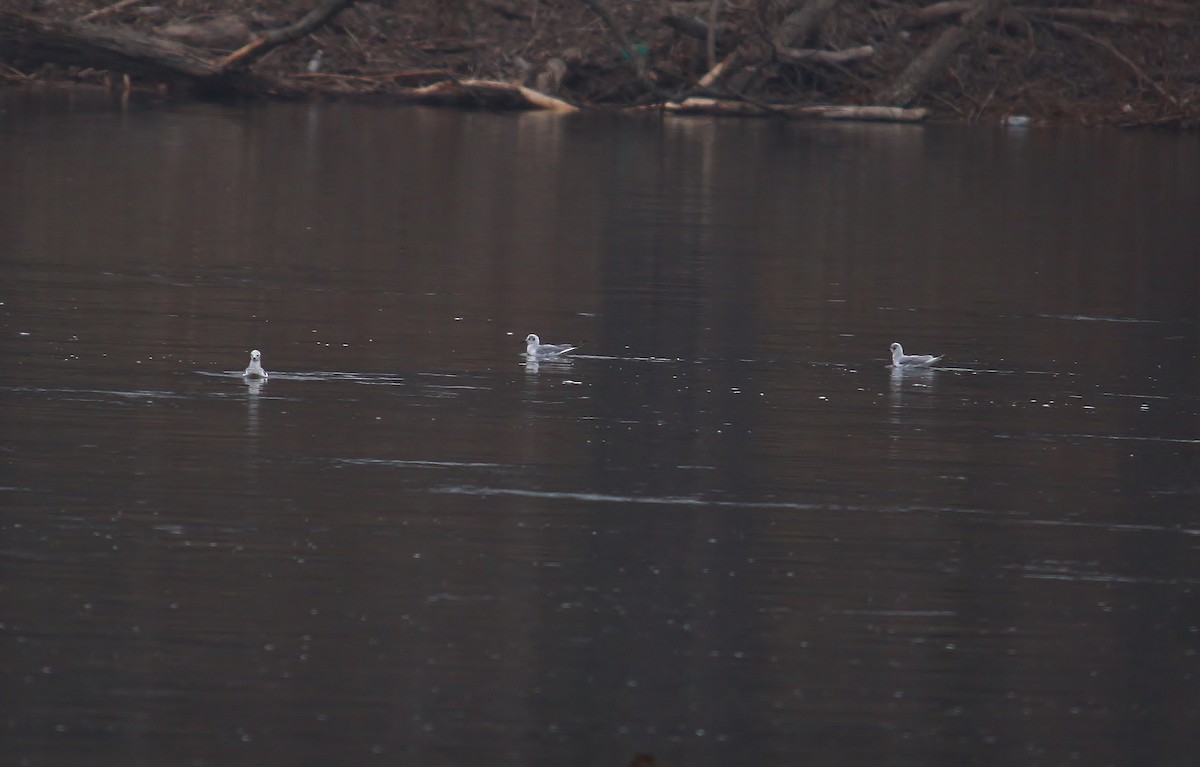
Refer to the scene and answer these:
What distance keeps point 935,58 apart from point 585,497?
37496 millimetres

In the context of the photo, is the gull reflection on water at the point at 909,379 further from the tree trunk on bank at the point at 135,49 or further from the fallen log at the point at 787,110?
the fallen log at the point at 787,110

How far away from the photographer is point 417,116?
143ft

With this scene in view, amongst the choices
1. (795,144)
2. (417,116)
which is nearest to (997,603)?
(795,144)

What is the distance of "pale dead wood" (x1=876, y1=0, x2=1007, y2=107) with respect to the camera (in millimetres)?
47188

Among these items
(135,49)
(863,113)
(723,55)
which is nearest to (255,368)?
(135,49)

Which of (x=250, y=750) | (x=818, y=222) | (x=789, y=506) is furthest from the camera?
(x=818, y=222)

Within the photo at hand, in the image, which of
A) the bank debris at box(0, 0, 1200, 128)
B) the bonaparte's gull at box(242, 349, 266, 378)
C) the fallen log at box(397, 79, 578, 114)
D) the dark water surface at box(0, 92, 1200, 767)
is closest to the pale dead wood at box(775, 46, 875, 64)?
the bank debris at box(0, 0, 1200, 128)

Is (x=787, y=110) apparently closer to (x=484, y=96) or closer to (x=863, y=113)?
(x=863, y=113)

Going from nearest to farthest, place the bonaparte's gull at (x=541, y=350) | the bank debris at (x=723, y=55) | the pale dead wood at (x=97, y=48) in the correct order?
the bonaparte's gull at (x=541, y=350) < the pale dead wood at (x=97, y=48) < the bank debris at (x=723, y=55)

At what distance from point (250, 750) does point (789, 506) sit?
442 cm

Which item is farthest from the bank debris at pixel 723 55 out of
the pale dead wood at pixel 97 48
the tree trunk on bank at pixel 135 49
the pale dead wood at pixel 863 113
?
the pale dead wood at pixel 97 48

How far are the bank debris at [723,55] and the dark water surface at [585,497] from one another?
21441 millimetres

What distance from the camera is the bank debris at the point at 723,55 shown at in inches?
1806

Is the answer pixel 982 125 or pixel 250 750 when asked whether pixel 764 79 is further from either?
pixel 250 750
